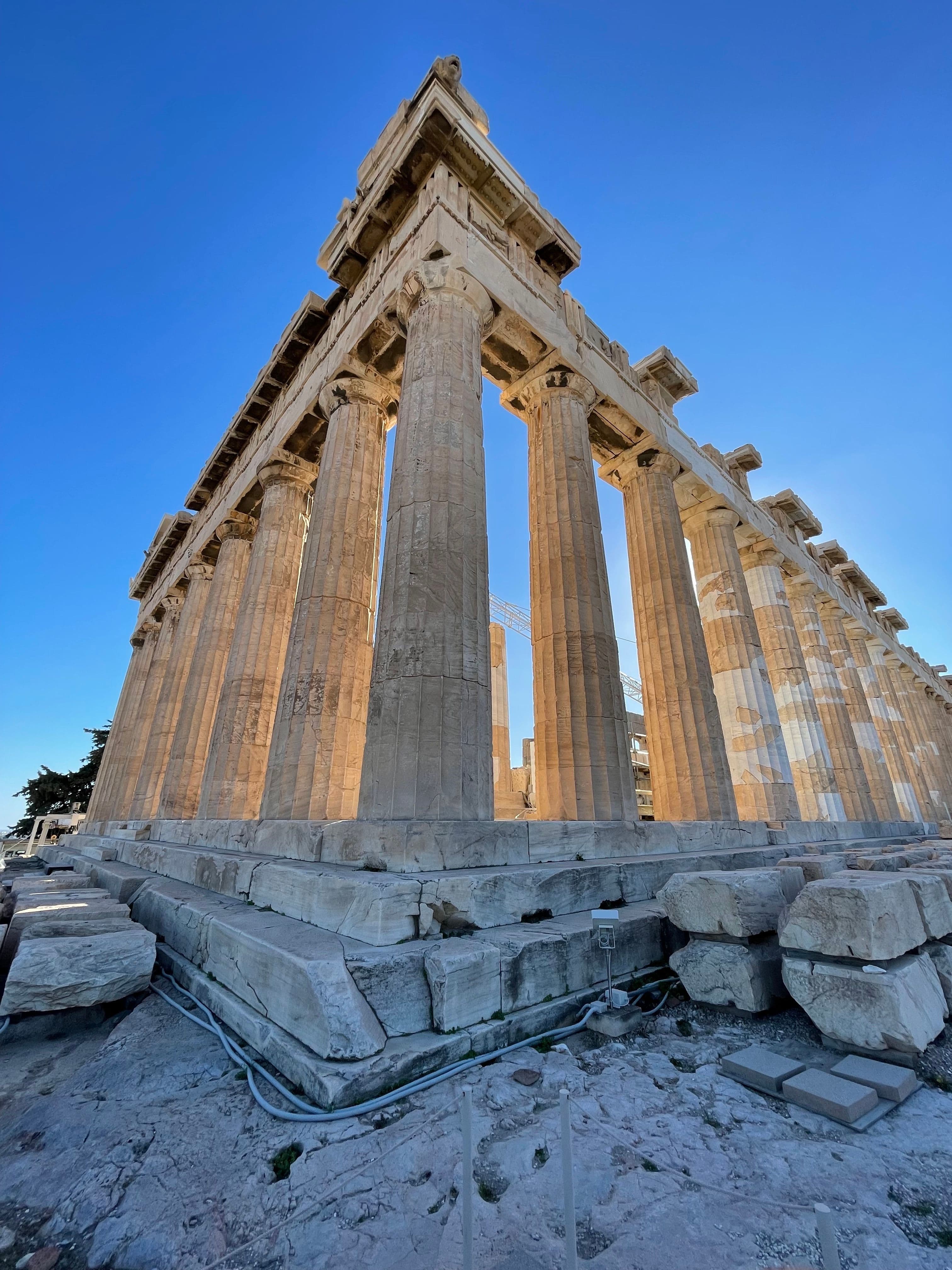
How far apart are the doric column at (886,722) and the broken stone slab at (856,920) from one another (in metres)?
22.9

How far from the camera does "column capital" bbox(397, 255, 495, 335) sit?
28.8 ft

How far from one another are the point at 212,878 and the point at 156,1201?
16.1 ft

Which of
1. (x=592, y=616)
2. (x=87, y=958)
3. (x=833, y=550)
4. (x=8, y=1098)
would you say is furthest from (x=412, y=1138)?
(x=833, y=550)

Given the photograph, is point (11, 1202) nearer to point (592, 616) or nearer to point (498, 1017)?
point (498, 1017)

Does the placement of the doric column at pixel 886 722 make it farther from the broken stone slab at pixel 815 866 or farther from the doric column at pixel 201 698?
the doric column at pixel 201 698

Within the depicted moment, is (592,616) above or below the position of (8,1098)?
above

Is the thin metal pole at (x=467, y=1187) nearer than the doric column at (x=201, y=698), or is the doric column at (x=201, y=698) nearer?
the thin metal pole at (x=467, y=1187)

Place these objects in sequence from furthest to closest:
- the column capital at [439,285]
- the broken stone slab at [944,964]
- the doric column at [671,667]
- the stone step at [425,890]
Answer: the doric column at [671,667] < the column capital at [439,285] < the stone step at [425,890] < the broken stone slab at [944,964]

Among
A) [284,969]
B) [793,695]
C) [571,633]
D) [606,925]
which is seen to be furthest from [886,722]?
[284,969]

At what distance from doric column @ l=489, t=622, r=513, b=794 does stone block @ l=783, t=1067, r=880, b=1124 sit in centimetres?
1709

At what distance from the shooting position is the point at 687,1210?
197 cm

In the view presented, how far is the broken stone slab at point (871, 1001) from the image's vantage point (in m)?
2.99

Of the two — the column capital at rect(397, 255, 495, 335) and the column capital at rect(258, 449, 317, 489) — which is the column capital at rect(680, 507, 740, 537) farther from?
the column capital at rect(258, 449, 317, 489)

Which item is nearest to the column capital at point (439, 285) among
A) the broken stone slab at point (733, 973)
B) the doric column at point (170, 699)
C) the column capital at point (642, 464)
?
the column capital at point (642, 464)
